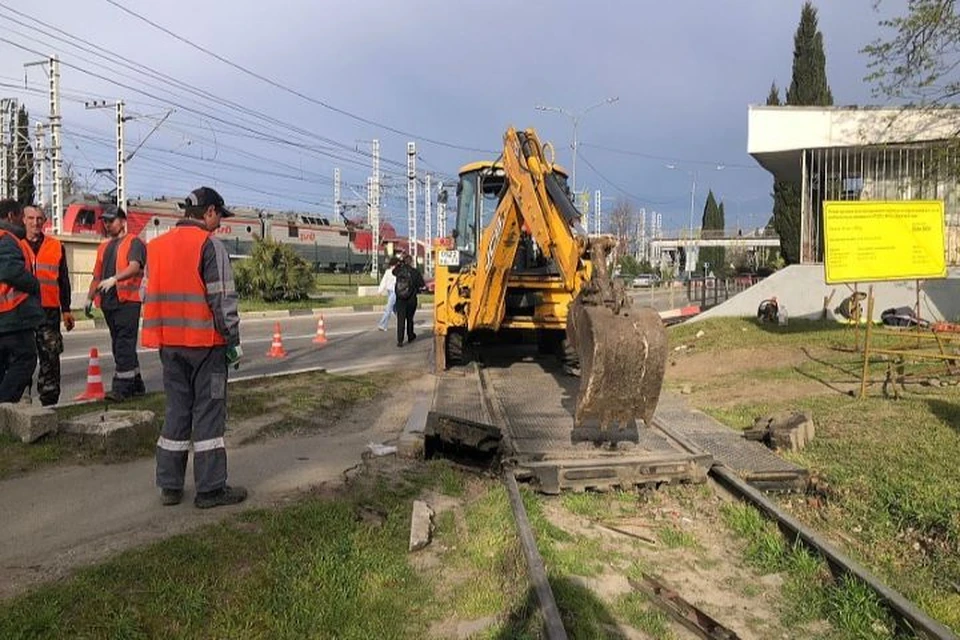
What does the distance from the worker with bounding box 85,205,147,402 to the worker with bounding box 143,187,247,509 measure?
3340 millimetres

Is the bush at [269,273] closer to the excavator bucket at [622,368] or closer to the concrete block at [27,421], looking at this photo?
the concrete block at [27,421]

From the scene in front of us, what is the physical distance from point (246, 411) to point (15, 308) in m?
2.39

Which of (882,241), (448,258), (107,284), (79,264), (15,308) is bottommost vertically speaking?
(15,308)

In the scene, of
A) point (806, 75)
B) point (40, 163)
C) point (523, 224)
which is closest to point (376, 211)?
point (40, 163)

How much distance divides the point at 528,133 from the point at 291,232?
45219 millimetres

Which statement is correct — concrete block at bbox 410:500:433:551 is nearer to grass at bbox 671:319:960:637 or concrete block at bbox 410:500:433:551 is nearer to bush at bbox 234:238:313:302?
grass at bbox 671:319:960:637

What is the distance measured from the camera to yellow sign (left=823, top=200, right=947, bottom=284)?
9.85 m

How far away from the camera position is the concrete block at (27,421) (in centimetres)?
618

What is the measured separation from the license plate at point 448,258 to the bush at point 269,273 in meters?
18.5

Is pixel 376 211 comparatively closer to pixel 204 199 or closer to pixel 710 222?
pixel 204 199

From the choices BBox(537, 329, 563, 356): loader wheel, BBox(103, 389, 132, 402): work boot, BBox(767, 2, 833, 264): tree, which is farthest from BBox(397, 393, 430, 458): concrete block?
BBox(767, 2, 833, 264): tree

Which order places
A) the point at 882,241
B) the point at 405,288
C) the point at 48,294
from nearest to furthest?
the point at 48,294
the point at 882,241
the point at 405,288

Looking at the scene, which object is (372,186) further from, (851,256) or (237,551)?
(237,551)

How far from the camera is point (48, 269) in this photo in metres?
7.36
